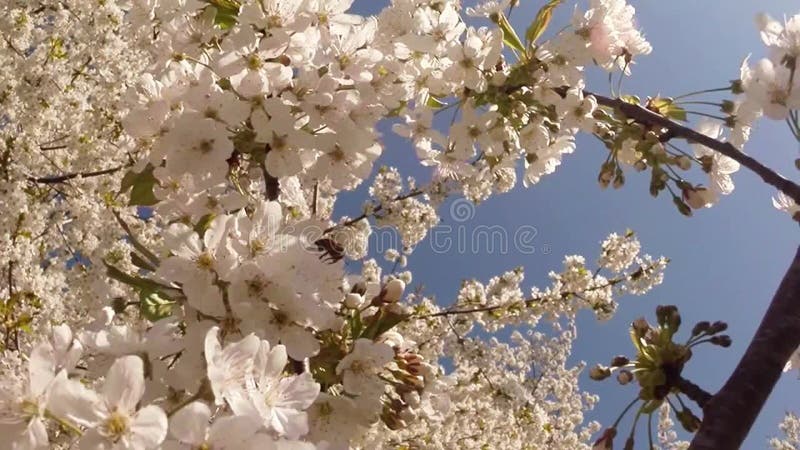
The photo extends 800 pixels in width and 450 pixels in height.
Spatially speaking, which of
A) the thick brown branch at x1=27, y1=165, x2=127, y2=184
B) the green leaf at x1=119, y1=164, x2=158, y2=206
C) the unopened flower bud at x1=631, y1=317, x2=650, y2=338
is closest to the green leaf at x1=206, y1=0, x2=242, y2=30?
the green leaf at x1=119, y1=164, x2=158, y2=206

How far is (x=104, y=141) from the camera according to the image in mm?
5969

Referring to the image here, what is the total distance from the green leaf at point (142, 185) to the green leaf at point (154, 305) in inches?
18.2

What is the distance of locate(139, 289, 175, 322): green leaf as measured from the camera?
171 cm

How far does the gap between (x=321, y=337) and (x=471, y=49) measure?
1.06 m

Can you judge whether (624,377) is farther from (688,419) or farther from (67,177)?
(67,177)

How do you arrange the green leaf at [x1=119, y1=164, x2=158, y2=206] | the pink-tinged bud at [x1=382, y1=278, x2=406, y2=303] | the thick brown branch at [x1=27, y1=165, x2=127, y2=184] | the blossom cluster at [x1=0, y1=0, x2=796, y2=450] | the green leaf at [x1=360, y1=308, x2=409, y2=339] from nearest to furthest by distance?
1. the blossom cluster at [x1=0, y1=0, x2=796, y2=450]
2. the green leaf at [x1=360, y1=308, x2=409, y2=339]
3. the pink-tinged bud at [x1=382, y1=278, x2=406, y2=303]
4. the green leaf at [x1=119, y1=164, x2=158, y2=206]
5. the thick brown branch at [x1=27, y1=165, x2=127, y2=184]

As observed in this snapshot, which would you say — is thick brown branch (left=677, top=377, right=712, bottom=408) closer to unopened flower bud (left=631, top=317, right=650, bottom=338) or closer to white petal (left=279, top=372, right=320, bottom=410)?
unopened flower bud (left=631, top=317, right=650, bottom=338)

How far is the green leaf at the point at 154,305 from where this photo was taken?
1711mm

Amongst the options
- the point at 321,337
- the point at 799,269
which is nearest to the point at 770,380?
the point at 799,269

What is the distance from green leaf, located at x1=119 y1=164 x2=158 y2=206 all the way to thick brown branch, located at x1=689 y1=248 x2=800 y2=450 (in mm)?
1598

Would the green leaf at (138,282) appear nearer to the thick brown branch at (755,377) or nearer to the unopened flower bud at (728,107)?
the thick brown branch at (755,377)

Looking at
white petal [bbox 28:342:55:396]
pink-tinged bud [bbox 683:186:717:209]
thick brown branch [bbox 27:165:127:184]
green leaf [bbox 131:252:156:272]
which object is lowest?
white petal [bbox 28:342:55:396]

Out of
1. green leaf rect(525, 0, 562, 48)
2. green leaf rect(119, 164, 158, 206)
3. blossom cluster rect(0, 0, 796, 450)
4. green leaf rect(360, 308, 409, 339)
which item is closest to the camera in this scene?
blossom cluster rect(0, 0, 796, 450)

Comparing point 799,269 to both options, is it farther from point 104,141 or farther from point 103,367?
point 104,141
